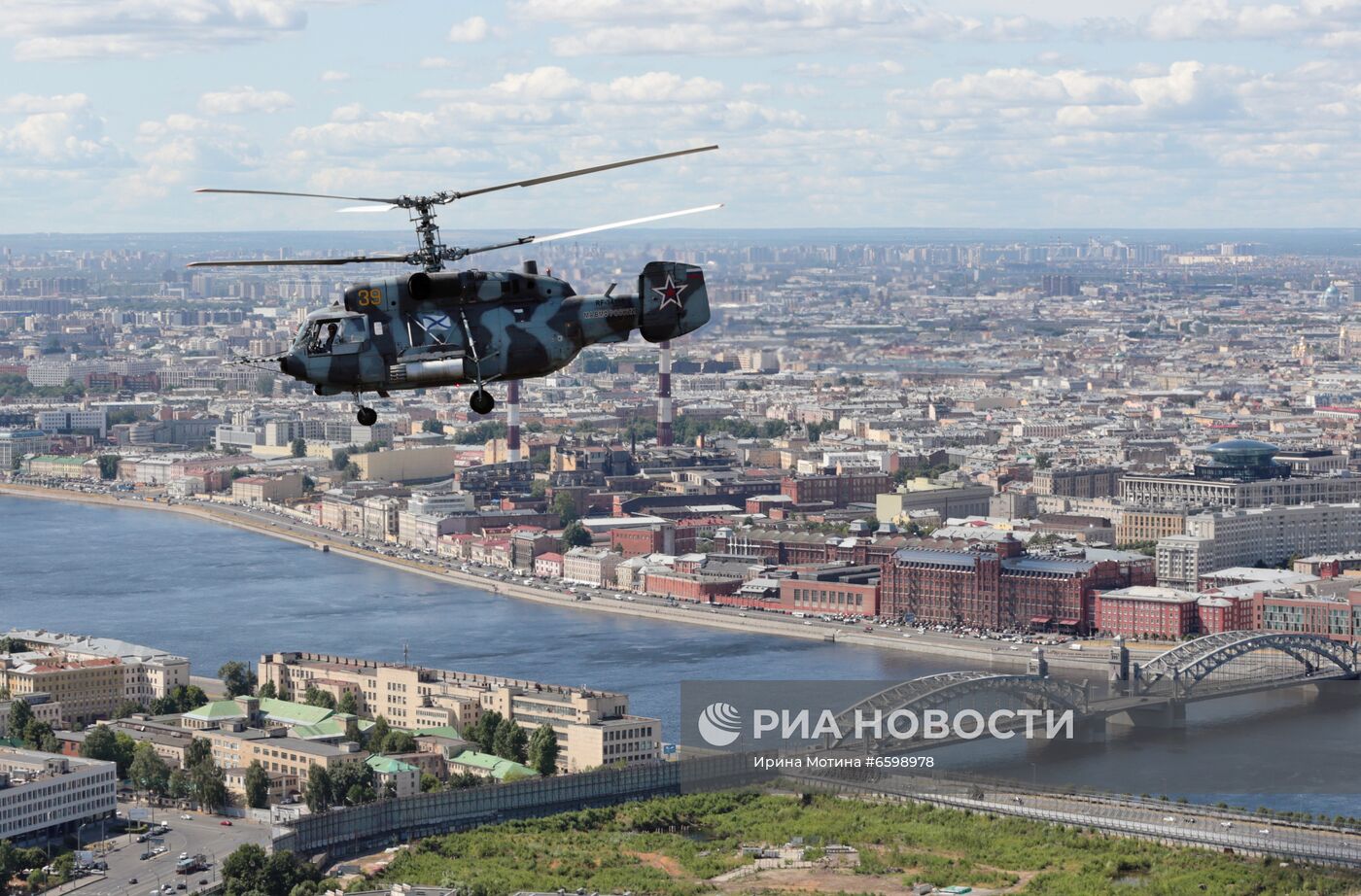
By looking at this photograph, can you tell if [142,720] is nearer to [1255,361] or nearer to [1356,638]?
[1356,638]

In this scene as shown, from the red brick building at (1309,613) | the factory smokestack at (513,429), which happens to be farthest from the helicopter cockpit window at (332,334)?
the factory smokestack at (513,429)

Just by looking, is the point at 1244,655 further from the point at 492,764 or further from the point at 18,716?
the point at 18,716

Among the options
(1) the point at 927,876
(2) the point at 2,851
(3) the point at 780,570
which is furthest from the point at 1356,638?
(2) the point at 2,851

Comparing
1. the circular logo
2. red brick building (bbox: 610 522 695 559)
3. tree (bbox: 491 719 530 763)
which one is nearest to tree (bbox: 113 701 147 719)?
tree (bbox: 491 719 530 763)

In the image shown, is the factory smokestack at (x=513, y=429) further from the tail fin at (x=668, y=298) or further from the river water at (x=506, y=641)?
the tail fin at (x=668, y=298)

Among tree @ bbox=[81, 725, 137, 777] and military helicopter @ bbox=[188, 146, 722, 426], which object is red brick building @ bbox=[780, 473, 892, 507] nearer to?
tree @ bbox=[81, 725, 137, 777]

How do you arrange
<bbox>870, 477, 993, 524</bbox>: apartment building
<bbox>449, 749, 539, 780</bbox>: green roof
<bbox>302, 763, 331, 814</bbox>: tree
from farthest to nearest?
1. <bbox>870, 477, 993, 524</bbox>: apartment building
2. <bbox>449, 749, 539, 780</bbox>: green roof
3. <bbox>302, 763, 331, 814</bbox>: tree
